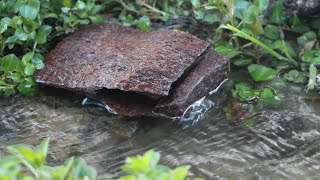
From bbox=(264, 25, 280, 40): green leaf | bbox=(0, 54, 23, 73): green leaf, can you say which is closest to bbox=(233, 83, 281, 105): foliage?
bbox=(264, 25, 280, 40): green leaf

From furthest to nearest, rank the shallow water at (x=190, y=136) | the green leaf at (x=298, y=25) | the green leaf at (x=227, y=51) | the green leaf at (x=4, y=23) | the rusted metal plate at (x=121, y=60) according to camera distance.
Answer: the green leaf at (x=298, y=25) < the green leaf at (x=227, y=51) < the green leaf at (x=4, y=23) < the rusted metal plate at (x=121, y=60) < the shallow water at (x=190, y=136)

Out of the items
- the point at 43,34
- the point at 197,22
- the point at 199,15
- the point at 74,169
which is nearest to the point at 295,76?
the point at 199,15

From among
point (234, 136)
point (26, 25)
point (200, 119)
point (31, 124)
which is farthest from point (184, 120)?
point (26, 25)

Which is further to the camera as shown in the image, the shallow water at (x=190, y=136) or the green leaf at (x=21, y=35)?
the green leaf at (x=21, y=35)

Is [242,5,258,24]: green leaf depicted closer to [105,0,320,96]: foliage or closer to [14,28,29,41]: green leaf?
[105,0,320,96]: foliage

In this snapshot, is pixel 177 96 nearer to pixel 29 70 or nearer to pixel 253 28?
pixel 253 28

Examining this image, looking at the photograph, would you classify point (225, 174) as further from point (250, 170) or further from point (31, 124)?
point (31, 124)

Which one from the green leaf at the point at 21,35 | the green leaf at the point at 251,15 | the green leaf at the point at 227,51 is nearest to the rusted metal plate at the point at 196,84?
the green leaf at the point at 227,51

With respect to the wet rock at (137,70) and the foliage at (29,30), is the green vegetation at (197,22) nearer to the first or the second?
the foliage at (29,30)
